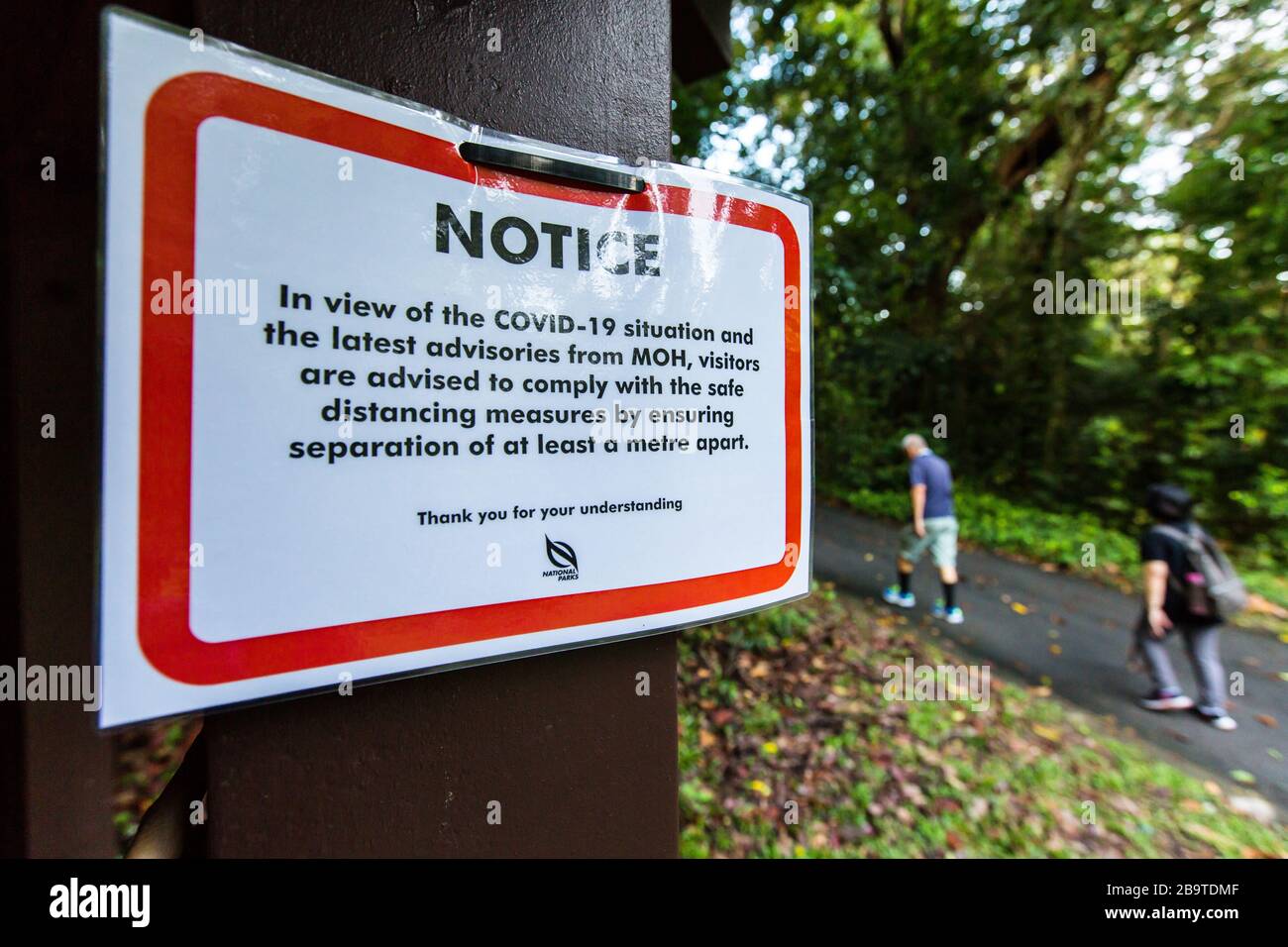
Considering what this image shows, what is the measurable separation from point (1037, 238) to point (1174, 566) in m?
7.56

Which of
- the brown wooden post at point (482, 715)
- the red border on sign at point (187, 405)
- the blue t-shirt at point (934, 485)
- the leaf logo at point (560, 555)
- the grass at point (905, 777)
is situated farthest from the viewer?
the blue t-shirt at point (934, 485)

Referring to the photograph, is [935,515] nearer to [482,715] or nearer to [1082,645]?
[1082,645]

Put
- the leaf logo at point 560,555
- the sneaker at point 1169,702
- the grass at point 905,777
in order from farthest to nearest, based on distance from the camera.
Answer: the sneaker at point 1169,702 → the grass at point 905,777 → the leaf logo at point 560,555

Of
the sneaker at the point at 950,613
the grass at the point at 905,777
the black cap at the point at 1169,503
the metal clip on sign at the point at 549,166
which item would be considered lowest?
the grass at the point at 905,777

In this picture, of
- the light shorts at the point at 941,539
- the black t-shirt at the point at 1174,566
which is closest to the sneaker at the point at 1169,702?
the black t-shirt at the point at 1174,566

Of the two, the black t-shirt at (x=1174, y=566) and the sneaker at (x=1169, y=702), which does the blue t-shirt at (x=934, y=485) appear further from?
the sneaker at (x=1169, y=702)

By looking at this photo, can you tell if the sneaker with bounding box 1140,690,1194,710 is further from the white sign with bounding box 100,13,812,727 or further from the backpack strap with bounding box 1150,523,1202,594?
the white sign with bounding box 100,13,812,727

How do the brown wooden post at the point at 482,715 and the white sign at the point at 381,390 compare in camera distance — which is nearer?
the white sign at the point at 381,390

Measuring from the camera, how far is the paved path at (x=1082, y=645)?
403 centimetres

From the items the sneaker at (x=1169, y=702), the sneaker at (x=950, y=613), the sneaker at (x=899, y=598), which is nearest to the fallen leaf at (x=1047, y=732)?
the sneaker at (x=1169, y=702)

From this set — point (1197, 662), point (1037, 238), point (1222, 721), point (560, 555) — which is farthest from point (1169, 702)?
point (1037, 238)

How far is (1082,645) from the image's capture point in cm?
559

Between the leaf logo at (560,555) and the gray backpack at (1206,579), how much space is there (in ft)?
15.2

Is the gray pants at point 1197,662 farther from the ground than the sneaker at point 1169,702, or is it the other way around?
the gray pants at point 1197,662
